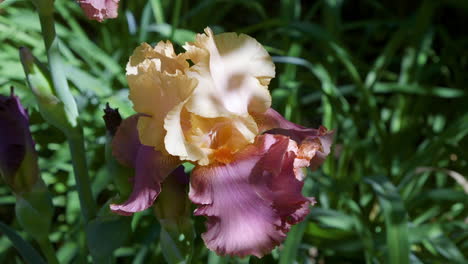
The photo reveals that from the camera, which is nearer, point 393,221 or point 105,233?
point 105,233

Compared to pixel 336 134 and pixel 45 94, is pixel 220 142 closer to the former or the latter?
pixel 45 94

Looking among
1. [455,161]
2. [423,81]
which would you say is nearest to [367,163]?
[455,161]

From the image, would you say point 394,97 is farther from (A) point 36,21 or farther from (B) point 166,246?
(B) point 166,246

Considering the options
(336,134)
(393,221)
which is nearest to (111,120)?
(393,221)

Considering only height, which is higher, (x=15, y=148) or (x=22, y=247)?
(x=15, y=148)

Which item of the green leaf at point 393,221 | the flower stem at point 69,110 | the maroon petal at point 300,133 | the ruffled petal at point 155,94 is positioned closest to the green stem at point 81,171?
the flower stem at point 69,110

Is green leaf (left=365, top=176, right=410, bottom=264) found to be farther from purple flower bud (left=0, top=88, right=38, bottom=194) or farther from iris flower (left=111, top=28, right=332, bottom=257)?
purple flower bud (left=0, top=88, right=38, bottom=194)

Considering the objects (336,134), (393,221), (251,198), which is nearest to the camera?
(251,198)

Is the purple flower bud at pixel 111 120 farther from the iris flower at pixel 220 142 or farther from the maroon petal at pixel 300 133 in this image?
the maroon petal at pixel 300 133
